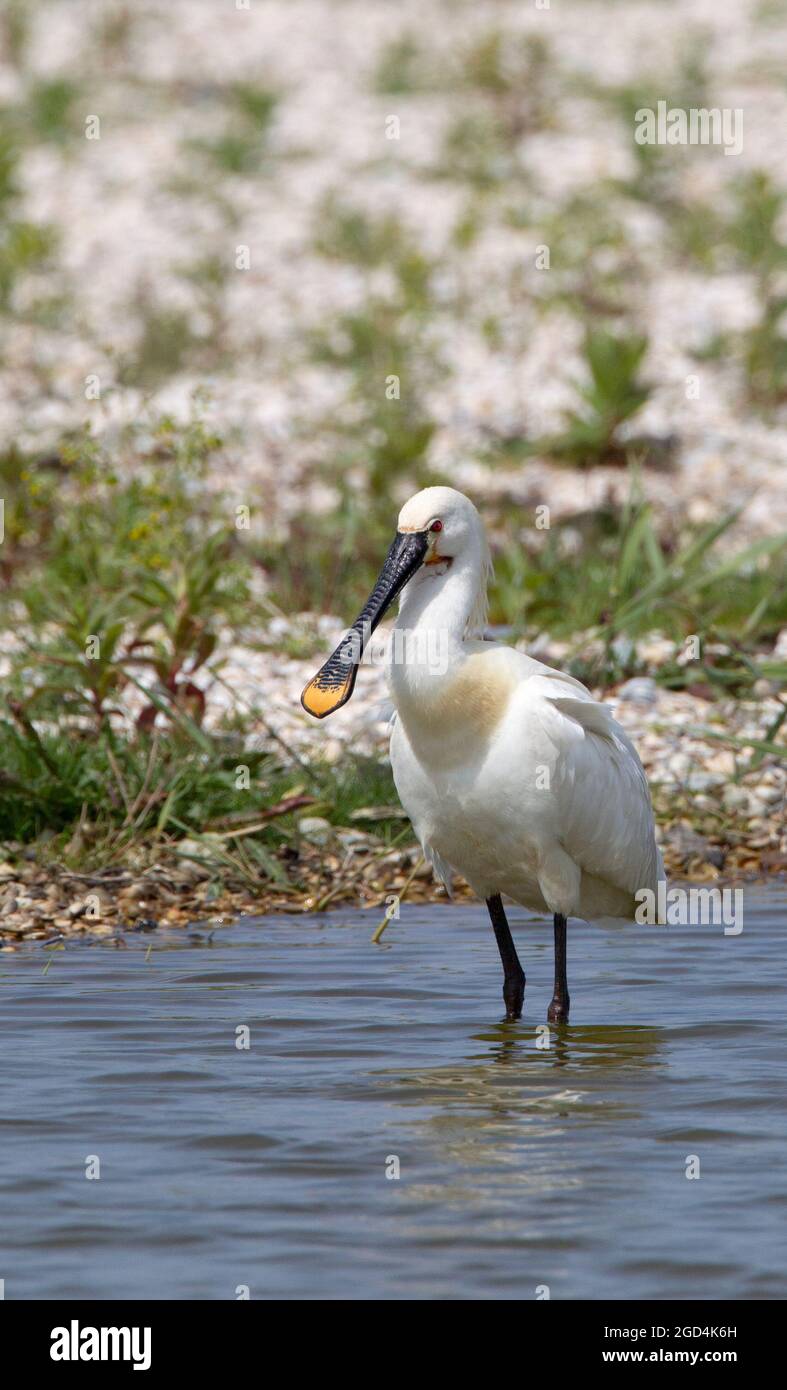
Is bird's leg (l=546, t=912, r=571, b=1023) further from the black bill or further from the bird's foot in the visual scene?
the black bill

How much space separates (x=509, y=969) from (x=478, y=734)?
0.88 metres

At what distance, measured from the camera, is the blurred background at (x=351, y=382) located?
27.7 feet

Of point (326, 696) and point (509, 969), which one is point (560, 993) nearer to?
point (509, 969)

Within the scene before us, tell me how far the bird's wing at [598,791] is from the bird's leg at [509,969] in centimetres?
30

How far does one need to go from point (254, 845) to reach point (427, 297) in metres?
9.92

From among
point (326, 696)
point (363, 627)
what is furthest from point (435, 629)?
point (326, 696)

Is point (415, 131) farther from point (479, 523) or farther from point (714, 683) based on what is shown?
point (479, 523)

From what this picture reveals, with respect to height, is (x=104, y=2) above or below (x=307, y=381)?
above

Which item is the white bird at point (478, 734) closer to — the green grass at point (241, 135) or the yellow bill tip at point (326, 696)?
the yellow bill tip at point (326, 696)

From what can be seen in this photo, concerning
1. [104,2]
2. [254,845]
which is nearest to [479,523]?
[254,845]

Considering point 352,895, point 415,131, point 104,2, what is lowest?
point 352,895

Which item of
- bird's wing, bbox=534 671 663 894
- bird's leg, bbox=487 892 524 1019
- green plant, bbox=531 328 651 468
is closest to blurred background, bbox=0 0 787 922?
green plant, bbox=531 328 651 468

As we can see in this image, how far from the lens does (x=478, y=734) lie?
583 centimetres

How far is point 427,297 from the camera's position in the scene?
17.0m
